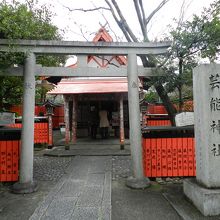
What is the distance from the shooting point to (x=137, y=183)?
7.04 metres

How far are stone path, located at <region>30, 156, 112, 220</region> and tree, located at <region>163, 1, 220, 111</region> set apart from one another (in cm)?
346

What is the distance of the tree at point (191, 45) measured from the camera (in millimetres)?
6805

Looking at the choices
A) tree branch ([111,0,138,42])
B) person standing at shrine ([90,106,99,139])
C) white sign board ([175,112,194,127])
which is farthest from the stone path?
person standing at shrine ([90,106,99,139])

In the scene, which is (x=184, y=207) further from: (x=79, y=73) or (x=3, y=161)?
(x=3, y=161)

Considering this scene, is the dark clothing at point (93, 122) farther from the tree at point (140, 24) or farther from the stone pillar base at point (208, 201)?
the stone pillar base at point (208, 201)

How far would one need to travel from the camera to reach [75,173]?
8.62m

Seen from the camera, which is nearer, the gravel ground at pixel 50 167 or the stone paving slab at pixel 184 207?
the stone paving slab at pixel 184 207

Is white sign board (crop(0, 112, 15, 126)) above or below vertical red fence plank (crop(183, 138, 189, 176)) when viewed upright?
above

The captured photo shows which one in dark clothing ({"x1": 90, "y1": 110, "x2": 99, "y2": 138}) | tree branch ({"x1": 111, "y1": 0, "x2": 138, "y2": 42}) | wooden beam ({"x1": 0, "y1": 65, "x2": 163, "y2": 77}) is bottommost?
dark clothing ({"x1": 90, "y1": 110, "x2": 99, "y2": 138})

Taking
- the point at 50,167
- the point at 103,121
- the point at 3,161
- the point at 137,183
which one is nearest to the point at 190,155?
the point at 137,183

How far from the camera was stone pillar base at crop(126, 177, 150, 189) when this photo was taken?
6.99m

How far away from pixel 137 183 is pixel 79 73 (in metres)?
3.35

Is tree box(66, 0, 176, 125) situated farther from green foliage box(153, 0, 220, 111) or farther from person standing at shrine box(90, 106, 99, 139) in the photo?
person standing at shrine box(90, 106, 99, 139)

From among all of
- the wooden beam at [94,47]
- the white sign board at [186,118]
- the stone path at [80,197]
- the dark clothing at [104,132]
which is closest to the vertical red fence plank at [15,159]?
the stone path at [80,197]
